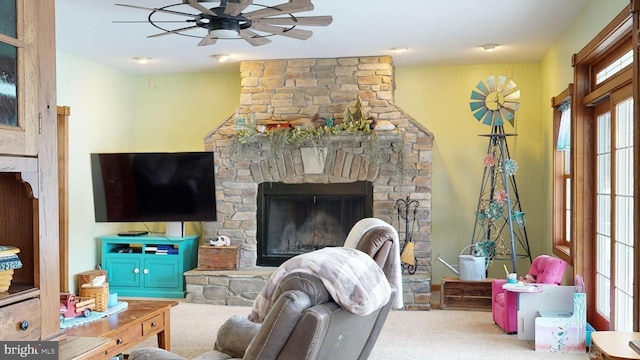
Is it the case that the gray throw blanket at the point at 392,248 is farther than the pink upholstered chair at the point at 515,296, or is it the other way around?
the pink upholstered chair at the point at 515,296

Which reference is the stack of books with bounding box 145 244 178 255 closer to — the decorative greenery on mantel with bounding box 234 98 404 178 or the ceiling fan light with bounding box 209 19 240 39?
the decorative greenery on mantel with bounding box 234 98 404 178

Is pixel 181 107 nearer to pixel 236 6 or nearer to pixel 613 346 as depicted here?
pixel 236 6

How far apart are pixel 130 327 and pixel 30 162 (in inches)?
85.1

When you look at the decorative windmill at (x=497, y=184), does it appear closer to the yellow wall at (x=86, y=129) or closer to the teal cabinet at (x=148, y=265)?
the teal cabinet at (x=148, y=265)

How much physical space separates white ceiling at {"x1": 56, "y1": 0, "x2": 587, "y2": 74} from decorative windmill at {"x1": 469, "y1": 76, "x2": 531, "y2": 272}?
507 mm

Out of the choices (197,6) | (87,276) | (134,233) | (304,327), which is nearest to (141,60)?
(134,233)

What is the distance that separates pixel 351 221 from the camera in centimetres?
703

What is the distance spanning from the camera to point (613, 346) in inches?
110

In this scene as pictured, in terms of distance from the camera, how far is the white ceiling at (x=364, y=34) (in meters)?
4.88

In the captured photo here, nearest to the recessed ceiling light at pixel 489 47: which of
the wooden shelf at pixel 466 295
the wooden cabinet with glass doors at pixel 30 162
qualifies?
the wooden shelf at pixel 466 295

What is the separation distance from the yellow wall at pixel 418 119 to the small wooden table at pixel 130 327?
8.73ft

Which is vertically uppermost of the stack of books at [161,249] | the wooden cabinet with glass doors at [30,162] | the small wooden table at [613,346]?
the wooden cabinet with glass doors at [30,162]

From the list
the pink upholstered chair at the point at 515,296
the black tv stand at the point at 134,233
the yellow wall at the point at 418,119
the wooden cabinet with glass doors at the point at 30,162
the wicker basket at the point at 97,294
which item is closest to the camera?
the wooden cabinet with glass doors at the point at 30,162

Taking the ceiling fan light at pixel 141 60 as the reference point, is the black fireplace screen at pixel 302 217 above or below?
below
